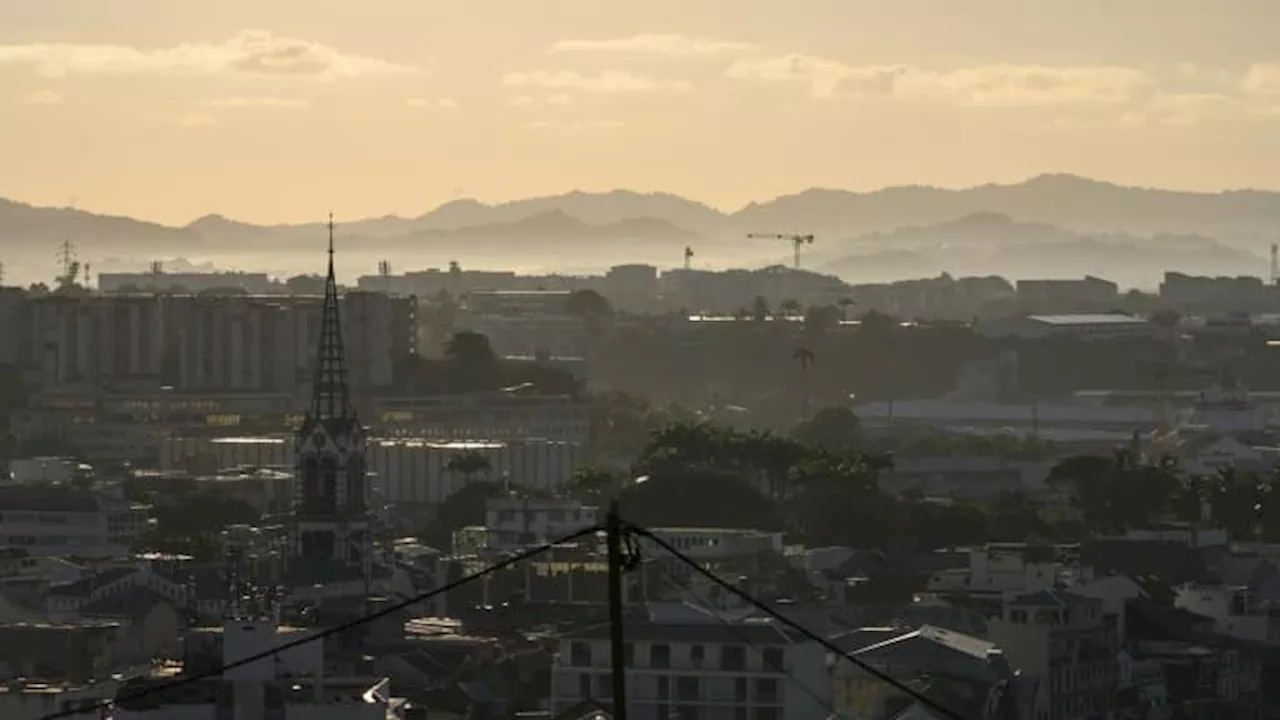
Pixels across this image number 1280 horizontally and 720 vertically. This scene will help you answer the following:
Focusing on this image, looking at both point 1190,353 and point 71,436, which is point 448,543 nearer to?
point 71,436

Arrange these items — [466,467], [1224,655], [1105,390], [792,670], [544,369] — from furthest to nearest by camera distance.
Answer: [1105,390] < [544,369] < [466,467] < [1224,655] < [792,670]

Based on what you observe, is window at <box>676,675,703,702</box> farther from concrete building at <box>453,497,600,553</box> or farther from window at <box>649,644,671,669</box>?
concrete building at <box>453,497,600,553</box>

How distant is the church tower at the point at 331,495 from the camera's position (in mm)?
49375

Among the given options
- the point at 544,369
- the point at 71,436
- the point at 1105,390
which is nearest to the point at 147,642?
the point at 71,436

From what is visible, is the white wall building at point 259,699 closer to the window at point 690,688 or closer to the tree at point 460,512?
the window at point 690,688

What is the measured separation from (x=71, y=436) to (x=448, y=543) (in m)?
30.0

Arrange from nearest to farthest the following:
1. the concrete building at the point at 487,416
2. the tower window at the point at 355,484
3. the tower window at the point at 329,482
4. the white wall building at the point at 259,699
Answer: the white wall building at the point at 259,699, the tower window at the point at 329,482, the tower window at the point at 355,484, the concrete building at the point at 487,416

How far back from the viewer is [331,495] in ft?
165

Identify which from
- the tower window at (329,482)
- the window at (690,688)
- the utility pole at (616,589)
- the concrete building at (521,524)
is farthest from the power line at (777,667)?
the utility pole at (616,589)

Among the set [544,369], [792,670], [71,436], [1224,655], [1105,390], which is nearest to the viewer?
[792,670]

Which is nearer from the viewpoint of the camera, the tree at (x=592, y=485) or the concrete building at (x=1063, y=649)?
the concrete building at (x=1063, y=649)

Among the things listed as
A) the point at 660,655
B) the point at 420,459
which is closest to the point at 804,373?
the point at 420,459

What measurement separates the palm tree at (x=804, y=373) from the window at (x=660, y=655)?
69.0 m

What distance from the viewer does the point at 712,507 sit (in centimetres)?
6041
